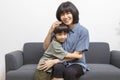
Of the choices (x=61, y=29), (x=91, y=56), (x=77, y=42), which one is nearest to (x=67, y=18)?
(x=61, y=29)

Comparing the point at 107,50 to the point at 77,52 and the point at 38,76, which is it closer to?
the point at 77,52

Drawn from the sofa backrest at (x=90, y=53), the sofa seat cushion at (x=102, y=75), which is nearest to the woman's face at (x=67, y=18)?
the sofa seat cushion at (x=102, y=75)

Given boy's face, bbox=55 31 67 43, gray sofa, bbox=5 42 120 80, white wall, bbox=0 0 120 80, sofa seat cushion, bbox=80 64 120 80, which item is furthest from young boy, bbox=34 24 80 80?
white wall, bbox=0 0 120 80

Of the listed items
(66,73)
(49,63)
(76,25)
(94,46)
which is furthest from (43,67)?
(94,46)

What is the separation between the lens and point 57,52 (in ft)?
7.37

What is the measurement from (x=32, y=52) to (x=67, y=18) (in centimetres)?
78

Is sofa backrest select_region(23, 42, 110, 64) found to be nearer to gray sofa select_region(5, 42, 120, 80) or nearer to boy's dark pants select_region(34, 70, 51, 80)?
gray sofa select_region(5, 42, 120, 80)

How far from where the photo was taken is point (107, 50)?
9.44ft

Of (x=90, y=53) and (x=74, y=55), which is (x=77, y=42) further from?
(x=90, y=53)

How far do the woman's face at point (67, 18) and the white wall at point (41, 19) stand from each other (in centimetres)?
67

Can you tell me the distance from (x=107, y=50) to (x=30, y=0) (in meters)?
1.17

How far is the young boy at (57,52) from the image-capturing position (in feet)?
7.26

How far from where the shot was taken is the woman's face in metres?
2.35

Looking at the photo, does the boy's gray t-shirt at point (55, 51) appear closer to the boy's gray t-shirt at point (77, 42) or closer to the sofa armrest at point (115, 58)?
the boy's gray t-shirt at point (77, 42)
